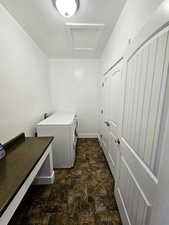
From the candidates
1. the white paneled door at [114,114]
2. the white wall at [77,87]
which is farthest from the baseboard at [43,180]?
the white wall at [77,87]

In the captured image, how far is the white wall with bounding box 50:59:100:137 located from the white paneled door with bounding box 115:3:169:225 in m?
2.40

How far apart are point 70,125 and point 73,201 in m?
1.12

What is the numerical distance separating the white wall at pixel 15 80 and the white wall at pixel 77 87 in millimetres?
1227

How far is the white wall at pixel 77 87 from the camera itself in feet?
11.1

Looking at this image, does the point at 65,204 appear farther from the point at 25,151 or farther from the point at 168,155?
the point at 168,155

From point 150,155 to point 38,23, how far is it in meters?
2.11

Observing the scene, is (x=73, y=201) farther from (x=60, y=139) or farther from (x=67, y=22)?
(x=67, y=22)

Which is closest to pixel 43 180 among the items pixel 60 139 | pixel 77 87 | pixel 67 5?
pixel 60 139

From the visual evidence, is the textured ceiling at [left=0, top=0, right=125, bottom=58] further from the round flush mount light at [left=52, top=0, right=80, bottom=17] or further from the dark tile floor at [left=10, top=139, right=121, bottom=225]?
the dark tile floor at [left=10, top=139, right=121, bottom=225]

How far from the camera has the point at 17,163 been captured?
3.52ft

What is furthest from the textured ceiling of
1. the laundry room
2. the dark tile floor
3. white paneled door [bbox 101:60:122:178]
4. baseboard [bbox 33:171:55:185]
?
the dark tile floor

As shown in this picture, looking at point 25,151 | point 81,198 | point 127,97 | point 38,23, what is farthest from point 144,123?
point 38,23

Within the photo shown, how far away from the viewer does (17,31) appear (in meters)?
1.62

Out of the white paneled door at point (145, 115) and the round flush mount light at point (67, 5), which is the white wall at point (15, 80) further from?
the white paneled door at point (145, 115)
